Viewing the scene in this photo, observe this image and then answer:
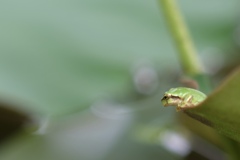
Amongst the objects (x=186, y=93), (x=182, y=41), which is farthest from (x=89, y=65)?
(x=186, y=93)

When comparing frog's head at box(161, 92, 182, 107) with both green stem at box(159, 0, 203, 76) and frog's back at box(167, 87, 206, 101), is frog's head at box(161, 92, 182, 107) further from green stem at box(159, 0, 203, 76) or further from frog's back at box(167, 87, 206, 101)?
green stem at box(159, 0, 203, 76)

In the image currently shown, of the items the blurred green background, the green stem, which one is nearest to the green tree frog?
the green stem

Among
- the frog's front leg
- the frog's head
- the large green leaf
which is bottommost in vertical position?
the large green leaf

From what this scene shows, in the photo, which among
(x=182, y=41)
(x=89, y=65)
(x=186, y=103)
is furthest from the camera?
(x=89, y=65)

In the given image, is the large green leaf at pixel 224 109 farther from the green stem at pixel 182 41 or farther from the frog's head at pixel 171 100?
the green stem at pixel 182 41

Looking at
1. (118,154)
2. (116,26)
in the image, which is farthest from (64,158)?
(116,26)

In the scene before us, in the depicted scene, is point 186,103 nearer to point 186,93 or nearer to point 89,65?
point 186,93

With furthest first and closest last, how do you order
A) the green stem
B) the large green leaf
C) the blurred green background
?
1. the blurred green background
2. the green stem
3. the large green leaf

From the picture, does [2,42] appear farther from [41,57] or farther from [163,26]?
[163,26]
